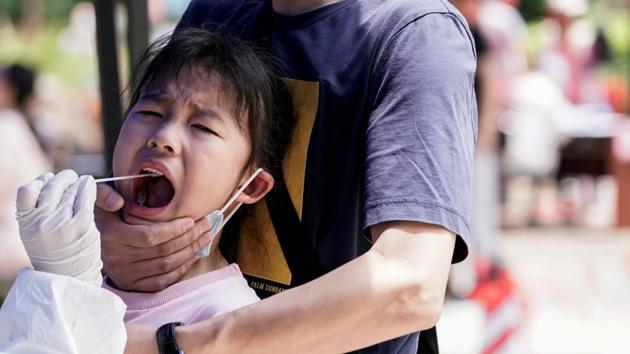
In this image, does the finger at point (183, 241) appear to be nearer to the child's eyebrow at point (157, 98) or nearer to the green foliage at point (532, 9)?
the child's eyebrow at point (157, 98)

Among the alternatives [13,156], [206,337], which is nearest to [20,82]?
[13,156]

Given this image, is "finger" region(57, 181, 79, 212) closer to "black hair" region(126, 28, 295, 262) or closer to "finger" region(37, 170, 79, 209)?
"finger" region(37, 170, 79, 209)

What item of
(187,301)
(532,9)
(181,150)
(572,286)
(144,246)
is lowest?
(572,286)

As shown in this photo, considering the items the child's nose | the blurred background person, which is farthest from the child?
the blurred background person

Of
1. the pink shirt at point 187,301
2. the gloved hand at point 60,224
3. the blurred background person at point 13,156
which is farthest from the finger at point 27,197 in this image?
the blurred background person at point 13,156

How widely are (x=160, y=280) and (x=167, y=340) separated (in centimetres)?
23

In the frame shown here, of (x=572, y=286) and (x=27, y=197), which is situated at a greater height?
(x=27, y=197)

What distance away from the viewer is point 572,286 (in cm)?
783

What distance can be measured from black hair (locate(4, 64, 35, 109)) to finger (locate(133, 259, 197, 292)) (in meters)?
5.27

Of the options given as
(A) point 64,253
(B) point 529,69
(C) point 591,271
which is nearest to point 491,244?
(C) point 591,271

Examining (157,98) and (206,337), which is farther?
(157,98)

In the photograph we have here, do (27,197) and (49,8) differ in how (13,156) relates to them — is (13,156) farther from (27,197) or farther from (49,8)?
(49,8)

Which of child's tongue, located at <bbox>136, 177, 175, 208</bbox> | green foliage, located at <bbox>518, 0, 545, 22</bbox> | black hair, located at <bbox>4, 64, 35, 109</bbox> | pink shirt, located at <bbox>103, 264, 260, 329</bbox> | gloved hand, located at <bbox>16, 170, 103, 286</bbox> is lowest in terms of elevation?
green foliage, located at <bbox>518, 0, 545, 22</bbox>

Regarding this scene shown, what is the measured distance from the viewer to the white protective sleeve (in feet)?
5.30
